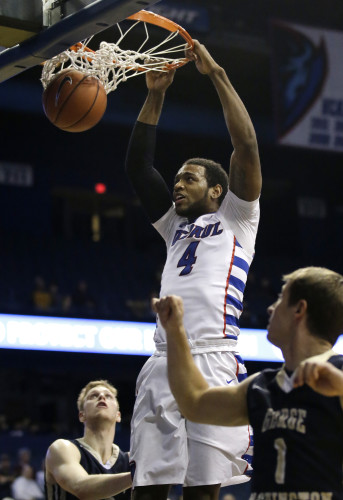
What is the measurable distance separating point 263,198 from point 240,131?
2064 cm

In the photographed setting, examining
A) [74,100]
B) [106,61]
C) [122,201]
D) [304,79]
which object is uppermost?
[304,79]

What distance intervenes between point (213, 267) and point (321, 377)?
1.80 metres

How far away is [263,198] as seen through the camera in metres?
24.5

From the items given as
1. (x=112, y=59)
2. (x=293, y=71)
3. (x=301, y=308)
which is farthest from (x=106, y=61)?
(x=293, y=71)

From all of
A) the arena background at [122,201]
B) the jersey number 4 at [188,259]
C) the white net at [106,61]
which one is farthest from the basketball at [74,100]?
the arena background at [122,201]

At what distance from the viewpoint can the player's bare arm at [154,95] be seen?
15.0 feet

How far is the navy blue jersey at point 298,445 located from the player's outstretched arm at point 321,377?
181 mm

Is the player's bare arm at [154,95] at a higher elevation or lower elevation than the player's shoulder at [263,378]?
higher

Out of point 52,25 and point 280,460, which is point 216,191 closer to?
point 52,25

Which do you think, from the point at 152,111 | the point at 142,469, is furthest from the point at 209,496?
the point at 152,111

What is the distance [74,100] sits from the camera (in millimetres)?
4277

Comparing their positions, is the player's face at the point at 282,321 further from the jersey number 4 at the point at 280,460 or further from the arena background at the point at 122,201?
the arena background at the point at 122,201

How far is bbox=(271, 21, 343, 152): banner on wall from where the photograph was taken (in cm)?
1695

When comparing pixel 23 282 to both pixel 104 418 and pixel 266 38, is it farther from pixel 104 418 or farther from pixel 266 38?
pixel 104 418
